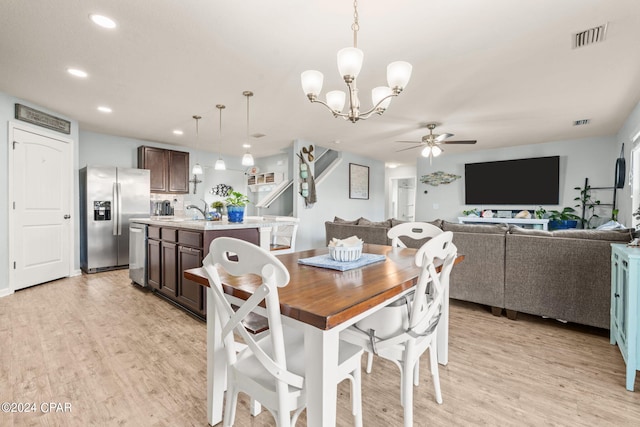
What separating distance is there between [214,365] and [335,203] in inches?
207

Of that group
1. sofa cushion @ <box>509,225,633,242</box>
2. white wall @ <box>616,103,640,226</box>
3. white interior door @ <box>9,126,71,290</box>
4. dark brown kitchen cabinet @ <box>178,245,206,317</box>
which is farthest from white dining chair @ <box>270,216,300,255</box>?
white wall @ <box>616,103,640,226</box>

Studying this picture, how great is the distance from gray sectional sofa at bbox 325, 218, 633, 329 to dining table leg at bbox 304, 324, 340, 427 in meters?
2.47

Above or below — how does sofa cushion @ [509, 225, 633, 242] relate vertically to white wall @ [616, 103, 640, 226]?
below

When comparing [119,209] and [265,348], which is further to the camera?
[119,209]

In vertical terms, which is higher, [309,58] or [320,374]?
[309,58]

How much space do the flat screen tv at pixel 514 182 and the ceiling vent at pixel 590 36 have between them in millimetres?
4310

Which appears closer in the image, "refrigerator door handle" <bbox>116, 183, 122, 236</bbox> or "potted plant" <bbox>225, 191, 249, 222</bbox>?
"potted plant" <bbox>225, 191, 249, 222</bbox>

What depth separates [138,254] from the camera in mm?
3734

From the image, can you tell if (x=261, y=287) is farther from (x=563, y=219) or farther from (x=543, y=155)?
(x=543, y=155)

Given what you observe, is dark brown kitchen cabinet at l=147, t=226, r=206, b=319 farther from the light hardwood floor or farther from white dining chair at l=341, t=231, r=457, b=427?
white dining chair at l=341, t=231, r=457, b=427

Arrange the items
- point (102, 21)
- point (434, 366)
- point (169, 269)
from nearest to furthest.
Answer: point (434, 366), point (102, 21), point (169, 269)

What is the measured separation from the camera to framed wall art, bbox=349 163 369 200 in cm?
691

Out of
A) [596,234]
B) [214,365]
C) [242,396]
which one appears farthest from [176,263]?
[596,234]

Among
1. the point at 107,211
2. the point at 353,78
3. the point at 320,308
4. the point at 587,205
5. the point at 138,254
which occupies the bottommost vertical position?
the point at 138,254
